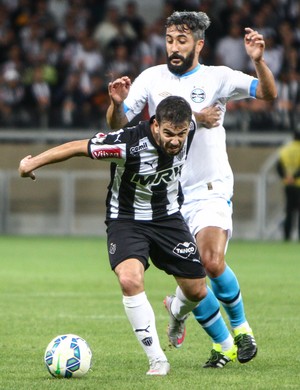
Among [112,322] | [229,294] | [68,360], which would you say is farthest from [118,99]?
[112,322]

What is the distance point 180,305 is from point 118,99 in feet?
4.71

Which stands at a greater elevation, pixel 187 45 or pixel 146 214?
pixel 187 45

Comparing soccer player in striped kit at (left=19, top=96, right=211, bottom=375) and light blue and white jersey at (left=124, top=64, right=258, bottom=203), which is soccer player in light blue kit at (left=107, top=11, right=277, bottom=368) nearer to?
light blue and white jersey at (left=124, top=64, right=258, bottom=203)

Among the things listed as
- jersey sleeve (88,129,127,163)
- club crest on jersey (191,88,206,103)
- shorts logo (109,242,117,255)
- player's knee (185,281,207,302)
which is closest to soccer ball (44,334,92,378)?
shorts logo (109,242,117,255)

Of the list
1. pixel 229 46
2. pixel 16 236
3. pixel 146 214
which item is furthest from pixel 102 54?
pixel 146 214

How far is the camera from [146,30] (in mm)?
22578

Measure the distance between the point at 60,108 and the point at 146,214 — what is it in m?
14.7

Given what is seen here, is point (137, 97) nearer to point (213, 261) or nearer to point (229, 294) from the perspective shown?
point (213, 261)

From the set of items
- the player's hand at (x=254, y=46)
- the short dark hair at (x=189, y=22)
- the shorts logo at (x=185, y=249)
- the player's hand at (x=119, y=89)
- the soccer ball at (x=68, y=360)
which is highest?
the short dark hair at (x=189, y=22)

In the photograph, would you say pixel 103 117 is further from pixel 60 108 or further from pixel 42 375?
pixel 42 375

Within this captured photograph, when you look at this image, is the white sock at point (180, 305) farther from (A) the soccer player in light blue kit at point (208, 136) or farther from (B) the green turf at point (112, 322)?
(B) the green turf at point (112, 322)

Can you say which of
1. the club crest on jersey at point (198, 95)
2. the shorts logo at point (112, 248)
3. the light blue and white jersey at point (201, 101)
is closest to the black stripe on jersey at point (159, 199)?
the shorts logo at point (112, 248)

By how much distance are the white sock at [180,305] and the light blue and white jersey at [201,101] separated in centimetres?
75

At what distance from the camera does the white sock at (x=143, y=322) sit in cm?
657
